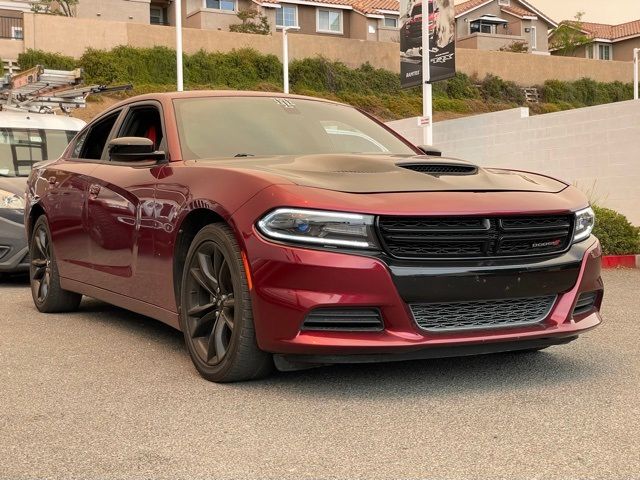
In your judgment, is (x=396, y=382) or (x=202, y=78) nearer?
(x=396, y=382)

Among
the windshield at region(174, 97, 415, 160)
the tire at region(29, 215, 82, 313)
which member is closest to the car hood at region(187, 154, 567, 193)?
the windshield at region(174, 97, 415, 160)

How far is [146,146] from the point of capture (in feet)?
16.9

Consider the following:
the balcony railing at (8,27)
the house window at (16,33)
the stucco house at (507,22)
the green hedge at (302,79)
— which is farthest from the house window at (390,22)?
the balcony railing at (8,27)

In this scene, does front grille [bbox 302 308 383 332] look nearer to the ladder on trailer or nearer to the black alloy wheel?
the black alloy wheel

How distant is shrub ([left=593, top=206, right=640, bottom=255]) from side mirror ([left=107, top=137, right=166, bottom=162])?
23.7 feet

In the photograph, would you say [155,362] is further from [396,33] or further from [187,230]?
A: [396,33]

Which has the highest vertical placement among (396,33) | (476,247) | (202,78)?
(396,33)

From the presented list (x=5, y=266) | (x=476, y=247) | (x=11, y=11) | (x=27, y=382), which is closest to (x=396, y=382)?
(x=476, y=247)

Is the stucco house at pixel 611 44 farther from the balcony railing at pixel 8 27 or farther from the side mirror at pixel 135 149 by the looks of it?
the side mirror at pixel 135 149

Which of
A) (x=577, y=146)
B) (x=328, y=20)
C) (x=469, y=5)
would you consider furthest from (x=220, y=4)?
(x=577, y=146)

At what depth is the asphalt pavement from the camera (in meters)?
3.19

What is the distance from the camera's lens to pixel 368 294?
3.91 m

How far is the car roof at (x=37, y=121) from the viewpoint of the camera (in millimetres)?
11365

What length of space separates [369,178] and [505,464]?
1621 mm
